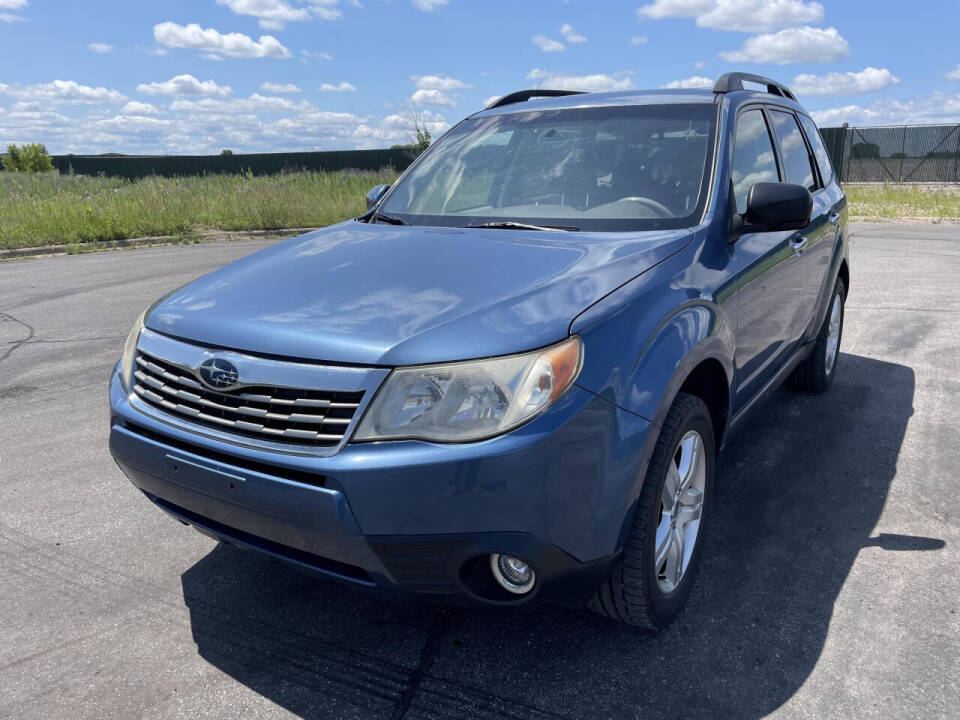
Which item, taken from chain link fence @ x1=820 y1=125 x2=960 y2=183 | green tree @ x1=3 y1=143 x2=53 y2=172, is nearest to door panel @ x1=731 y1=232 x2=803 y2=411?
chain link fence @ x1=820 y1=125 x2=960 y2=183

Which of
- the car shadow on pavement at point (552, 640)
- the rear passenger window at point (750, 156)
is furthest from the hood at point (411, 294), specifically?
the car shadow on pavement at point (552, 640)

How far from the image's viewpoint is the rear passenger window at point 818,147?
4792mm

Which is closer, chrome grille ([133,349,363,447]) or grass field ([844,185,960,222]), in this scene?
chrome grille ([133,349,363,447])

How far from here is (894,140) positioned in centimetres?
3672

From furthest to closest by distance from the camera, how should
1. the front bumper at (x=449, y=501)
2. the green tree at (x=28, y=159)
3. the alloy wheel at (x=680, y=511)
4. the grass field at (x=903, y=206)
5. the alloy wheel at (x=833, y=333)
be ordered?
the green tree at (x=28, y=159) < the grass field at (x=903, y=206) < the alloy wheel at (x=833, y=333) < the alloy wheel at (x=680, y=511) < the front bumper at (x=449, y=501)

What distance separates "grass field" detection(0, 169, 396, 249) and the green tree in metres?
37.9

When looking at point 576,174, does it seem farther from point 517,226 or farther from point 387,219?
point 387,219

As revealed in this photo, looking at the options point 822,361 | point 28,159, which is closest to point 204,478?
point 822,361

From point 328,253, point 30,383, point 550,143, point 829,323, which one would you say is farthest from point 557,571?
point 30,383

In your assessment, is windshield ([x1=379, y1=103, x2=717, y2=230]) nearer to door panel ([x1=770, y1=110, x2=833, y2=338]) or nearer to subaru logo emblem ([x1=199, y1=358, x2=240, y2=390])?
door panel ([x1=770, y1=110, x2=833, y2=338])

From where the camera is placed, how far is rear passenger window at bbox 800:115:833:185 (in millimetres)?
4792

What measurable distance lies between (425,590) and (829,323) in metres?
3.79

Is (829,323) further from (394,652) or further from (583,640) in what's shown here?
(394,652)

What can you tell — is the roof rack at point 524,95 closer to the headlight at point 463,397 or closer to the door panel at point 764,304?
the door panel at point 764,304
